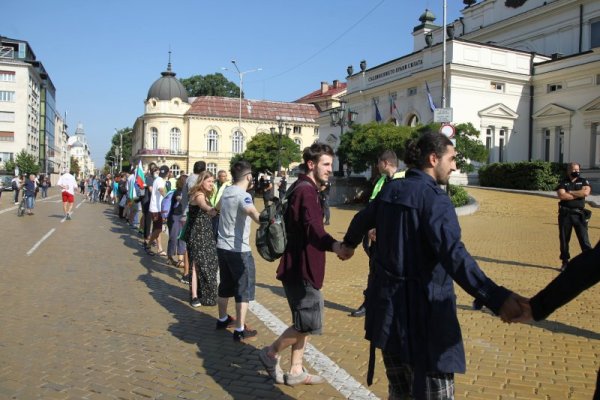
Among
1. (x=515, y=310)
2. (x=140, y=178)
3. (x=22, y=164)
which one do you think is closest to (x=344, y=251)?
(x=515, y=310)

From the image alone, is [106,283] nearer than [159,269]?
Yes

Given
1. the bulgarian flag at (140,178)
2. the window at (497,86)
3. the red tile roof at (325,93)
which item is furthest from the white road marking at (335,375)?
the red tile roof at (325,93)

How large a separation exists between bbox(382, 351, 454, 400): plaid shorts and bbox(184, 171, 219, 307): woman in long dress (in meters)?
4.16

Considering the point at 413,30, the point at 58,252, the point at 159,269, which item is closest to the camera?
the point at 159,269

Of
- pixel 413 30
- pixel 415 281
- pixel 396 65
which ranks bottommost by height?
pixel 415 281

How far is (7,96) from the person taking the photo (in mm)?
80500

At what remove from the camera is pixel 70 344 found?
5.23m

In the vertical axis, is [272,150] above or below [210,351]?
above

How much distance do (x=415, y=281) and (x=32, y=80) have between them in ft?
324

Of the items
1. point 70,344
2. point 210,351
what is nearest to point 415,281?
point 210,351

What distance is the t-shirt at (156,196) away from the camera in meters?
11.6

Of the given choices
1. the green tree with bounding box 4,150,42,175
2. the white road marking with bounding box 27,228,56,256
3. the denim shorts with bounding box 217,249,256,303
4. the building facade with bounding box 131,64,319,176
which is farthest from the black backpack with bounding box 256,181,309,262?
the green tree with bounding box 4,150,42,175

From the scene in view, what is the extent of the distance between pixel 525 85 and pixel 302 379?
37.1 m

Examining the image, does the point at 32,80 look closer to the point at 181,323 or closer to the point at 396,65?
the point at 396,65
